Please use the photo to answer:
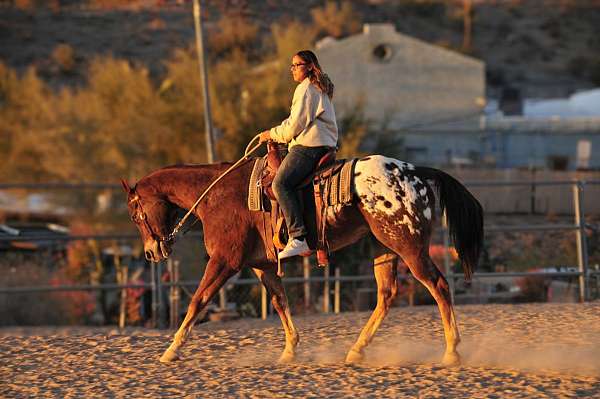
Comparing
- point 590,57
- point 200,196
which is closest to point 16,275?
point 200,196

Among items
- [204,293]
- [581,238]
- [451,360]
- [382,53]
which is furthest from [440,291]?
[382,53]

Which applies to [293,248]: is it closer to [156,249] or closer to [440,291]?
[440,291]

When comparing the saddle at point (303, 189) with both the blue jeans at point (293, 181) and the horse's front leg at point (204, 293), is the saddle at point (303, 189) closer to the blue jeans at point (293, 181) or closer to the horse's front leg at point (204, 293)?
the blue jeans at point (293, 181)

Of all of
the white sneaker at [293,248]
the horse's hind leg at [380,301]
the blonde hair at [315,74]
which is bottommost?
the horse's hind leg at [380,301]

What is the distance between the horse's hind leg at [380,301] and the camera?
9.55 m

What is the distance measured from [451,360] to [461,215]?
120cm

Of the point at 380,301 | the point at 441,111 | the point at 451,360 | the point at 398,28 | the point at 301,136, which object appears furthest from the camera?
the point at 398,28

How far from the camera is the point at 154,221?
10211 millimetres

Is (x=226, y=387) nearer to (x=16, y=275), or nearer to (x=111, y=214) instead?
(x=16, y=275)

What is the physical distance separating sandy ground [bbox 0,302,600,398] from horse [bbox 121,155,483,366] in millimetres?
345

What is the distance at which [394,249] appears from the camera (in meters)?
9.34

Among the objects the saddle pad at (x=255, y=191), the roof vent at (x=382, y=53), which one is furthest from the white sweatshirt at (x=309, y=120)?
the roof vent at (x=382, y=53)

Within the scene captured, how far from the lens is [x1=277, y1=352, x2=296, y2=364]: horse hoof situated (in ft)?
31.7

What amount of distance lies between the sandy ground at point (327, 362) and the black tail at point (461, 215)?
870 millimetres
